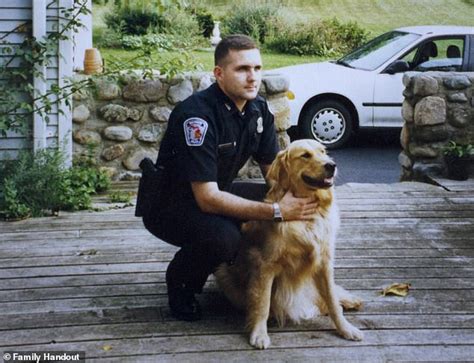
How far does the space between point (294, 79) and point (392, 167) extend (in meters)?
1.75

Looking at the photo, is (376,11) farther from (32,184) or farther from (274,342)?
(274,342)

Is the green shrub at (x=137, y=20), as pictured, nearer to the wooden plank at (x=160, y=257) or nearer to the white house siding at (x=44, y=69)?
the white house siding at (x=44, y=69)

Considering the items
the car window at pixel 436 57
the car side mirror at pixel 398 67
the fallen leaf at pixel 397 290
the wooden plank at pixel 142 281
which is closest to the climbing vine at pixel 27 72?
the wooden plank at pixel 142 281

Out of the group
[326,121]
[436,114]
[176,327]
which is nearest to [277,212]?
[176,327]

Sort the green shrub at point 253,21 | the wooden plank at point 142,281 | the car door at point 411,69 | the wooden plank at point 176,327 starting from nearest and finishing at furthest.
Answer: the wooden plank at point 176,327 < the wooden plank at point 142,281 < the car door at point 411,69 < the green shrub at point 253,21

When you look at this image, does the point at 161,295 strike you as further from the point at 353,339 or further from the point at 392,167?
the point at 392,167

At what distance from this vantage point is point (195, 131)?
4.12 m

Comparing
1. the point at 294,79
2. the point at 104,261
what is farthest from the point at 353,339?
the point at 294,79

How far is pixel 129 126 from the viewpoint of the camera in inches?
305

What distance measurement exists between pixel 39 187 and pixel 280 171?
2898mm

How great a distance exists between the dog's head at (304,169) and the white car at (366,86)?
6.73 meters

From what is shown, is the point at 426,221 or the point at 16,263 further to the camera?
the point at 426,221

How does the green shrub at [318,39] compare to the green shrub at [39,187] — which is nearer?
the green shrub at [39,187]

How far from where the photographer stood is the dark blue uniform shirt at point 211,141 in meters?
4.12
